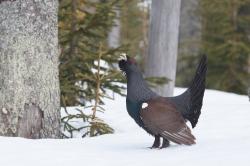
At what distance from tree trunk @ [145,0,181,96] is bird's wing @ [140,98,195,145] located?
2.79 metres

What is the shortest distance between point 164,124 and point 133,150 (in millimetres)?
370

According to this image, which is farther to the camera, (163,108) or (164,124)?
(163,108)

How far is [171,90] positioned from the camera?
895cm

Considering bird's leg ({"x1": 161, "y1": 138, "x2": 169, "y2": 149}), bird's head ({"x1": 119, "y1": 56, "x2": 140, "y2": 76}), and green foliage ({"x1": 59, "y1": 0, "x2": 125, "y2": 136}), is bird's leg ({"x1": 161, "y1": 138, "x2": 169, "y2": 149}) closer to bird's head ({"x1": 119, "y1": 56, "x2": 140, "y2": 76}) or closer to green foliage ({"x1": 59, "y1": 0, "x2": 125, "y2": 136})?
bird's head ({"x1": 119, "y1": 56, "x2": 140, "y2": 76})

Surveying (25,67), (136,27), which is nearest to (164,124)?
(25,67)

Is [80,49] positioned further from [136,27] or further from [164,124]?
[136,27]

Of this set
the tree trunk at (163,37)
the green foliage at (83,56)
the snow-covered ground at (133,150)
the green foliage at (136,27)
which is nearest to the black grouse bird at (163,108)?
the snow-covered ground at (133,150)

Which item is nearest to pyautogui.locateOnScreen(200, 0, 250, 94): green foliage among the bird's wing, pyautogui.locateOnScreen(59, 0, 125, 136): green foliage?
pyautogui.locateOnScreen(59, 0, 125, 136): green foliage

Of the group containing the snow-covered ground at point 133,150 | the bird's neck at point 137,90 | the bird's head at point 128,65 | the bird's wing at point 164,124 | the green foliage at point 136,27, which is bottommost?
the green foliage at point 136,27

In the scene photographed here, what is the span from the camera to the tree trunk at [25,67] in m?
6.36

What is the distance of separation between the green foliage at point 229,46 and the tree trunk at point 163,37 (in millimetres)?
7978

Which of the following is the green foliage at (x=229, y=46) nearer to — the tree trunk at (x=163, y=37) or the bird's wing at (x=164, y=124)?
the tree trunk at (x=163, y=37)

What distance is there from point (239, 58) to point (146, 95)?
11.2 meters

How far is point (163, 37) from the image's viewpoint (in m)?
8.48
